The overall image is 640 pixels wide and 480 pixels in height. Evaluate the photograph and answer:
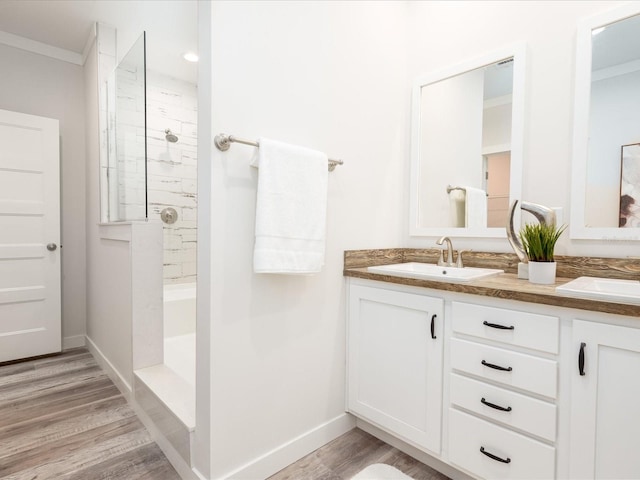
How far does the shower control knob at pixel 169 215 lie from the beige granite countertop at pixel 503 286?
7.02 feet

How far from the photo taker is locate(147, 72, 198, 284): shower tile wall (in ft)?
10.3

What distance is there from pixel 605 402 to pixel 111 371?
2679mm

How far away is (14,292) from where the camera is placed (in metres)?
2.64

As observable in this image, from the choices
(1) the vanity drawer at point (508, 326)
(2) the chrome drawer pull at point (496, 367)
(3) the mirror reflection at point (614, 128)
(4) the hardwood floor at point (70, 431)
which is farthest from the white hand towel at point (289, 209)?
(3) the mirror reflection at point (614, 128)

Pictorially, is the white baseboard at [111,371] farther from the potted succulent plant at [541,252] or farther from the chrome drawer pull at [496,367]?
the potted succulent plant at [541,252]

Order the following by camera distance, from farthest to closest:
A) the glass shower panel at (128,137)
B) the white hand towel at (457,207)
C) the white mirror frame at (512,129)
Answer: the glass shower panel at (128,137) < the white hand towel at (457,207) < the white mirror frame at (512,129)

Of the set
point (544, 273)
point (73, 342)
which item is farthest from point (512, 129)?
point (73, 342)

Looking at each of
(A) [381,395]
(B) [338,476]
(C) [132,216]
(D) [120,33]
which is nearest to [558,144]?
(A) [381,395]

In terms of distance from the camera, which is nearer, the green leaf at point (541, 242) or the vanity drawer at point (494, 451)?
the vanity drawer at point (494, 451)

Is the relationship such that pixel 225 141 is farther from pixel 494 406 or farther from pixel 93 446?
pixel 93 446

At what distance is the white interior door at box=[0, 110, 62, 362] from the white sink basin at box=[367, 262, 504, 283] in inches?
106

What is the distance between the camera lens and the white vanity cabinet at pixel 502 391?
111 centimetres

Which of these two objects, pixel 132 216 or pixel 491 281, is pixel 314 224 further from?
pixel 132 216

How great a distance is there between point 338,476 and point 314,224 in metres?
1.07
